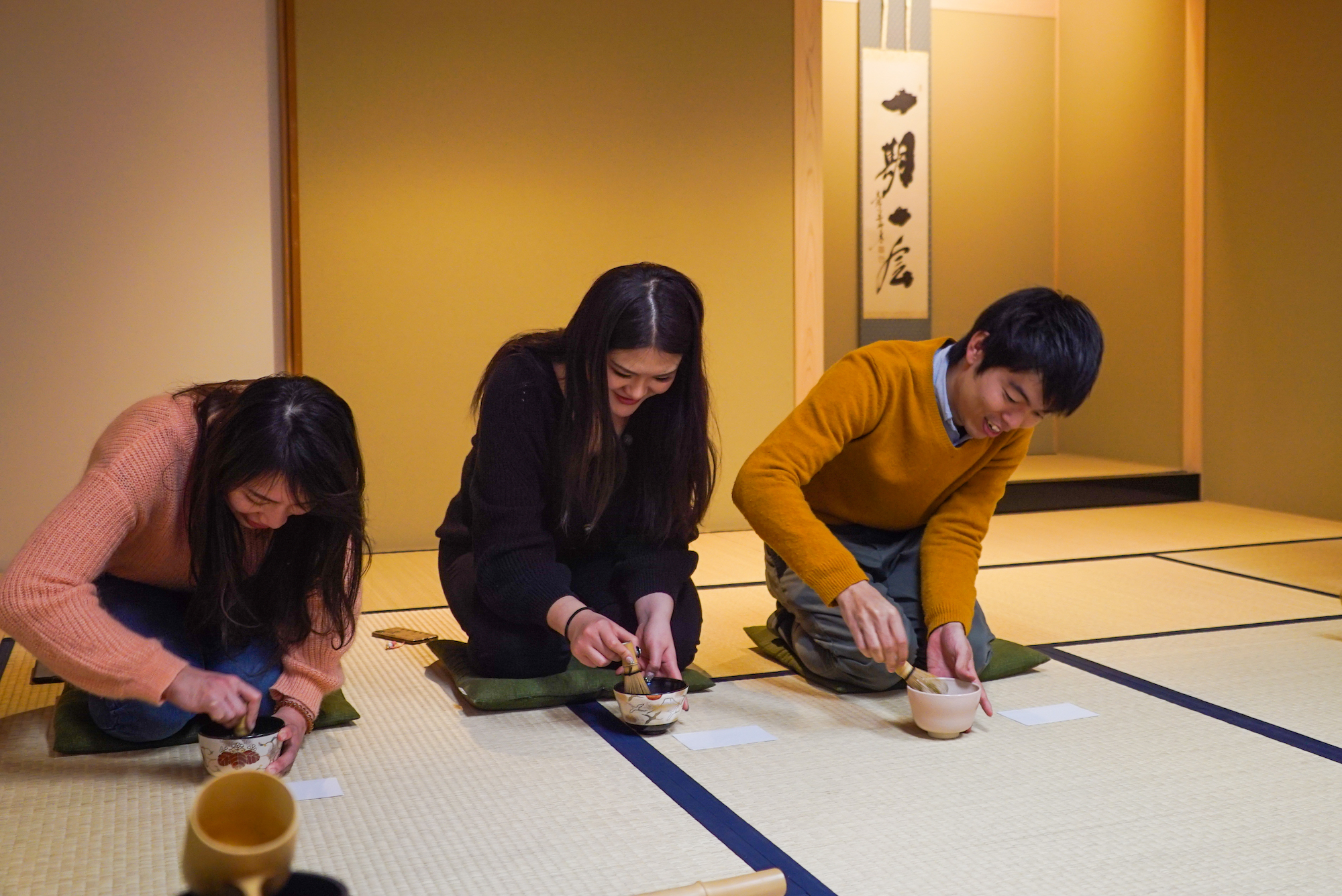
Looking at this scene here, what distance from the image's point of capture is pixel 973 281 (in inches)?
231

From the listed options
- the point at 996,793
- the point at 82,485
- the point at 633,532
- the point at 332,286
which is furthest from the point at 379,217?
the point at 996,793

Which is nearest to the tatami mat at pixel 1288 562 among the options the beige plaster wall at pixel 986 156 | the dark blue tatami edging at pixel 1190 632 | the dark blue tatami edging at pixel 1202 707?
the dark blue tatami edging at pixel 1190 632

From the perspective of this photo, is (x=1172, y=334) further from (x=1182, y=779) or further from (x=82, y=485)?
(x=82, y=485)

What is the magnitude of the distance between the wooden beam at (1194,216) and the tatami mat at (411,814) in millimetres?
3754

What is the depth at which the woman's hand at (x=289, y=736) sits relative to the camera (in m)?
1.69

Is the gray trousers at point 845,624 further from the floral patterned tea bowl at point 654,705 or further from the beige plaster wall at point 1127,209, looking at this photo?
the beige plaster wall at point 1127,209

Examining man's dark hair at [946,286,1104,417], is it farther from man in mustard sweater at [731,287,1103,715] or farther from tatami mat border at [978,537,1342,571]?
tatami mat border at [978,537,1342,571]

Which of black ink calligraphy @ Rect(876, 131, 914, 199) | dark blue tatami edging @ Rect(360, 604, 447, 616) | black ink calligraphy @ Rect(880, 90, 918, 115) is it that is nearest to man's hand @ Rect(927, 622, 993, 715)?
dark blue tatami edging @ Rect(360, 604, 447, 616)

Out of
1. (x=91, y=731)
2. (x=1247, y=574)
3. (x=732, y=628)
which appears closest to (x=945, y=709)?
(x=732, y=628)

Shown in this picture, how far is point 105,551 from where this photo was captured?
159cm

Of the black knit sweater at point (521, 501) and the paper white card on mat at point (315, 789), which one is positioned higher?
the black knit sweater at point (521, 501)

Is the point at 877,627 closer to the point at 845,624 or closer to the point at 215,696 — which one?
the point at 845,624

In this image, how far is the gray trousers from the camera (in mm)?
2182

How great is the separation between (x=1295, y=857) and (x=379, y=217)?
10.1ft
